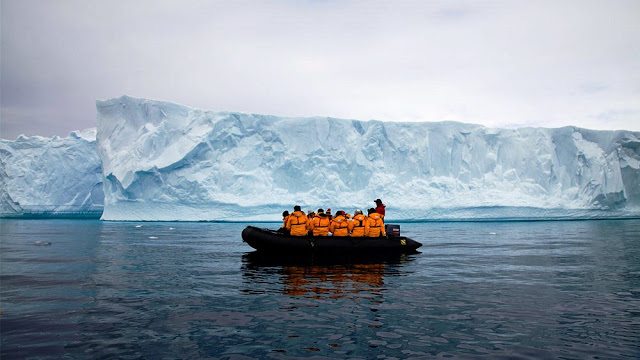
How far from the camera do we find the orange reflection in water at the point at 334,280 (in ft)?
26.5

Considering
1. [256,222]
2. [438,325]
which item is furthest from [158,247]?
[256,222]

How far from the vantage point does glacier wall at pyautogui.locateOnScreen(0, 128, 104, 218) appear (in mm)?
45719

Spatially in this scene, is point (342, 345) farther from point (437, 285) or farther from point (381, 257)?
point (381, 257)

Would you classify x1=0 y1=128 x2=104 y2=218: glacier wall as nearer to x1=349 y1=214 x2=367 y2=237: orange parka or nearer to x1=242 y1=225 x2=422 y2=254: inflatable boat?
x1=242 y1=225 x2=422 y2=254: inflatable boat

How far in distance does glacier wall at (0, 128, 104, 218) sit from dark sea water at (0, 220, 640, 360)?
37.1 metres

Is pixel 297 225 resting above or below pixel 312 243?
above

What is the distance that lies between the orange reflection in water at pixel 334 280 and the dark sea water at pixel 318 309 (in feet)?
0.07

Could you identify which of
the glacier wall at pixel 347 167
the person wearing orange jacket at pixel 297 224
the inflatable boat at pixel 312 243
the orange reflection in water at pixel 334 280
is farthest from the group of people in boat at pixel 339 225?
the glacier wall at pixel 347 167

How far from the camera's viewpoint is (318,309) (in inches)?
266

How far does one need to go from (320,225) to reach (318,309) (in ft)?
21.5

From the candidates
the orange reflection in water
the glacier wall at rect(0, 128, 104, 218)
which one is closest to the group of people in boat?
the orange reflection in water

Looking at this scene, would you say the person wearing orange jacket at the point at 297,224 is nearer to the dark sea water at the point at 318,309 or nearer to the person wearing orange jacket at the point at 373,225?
the dark sea water at the point at 318,309

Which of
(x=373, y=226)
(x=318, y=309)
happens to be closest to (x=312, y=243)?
(x=373, y=226)

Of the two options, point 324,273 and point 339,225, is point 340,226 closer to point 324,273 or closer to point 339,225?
point 339,225
